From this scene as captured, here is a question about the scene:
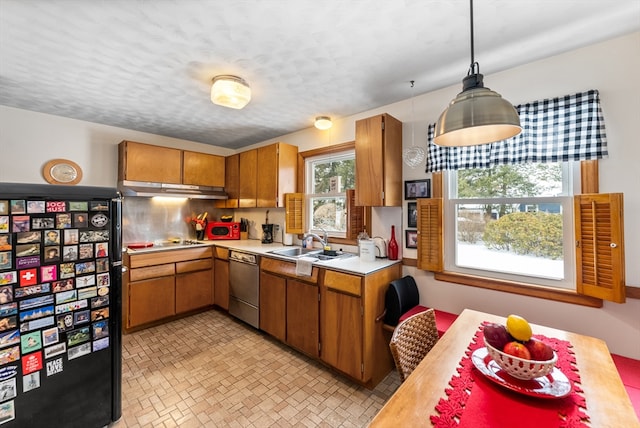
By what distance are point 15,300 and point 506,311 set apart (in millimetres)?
2992

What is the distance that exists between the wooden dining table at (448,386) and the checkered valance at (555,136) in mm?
1149

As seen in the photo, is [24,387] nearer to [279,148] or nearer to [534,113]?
[279,148]

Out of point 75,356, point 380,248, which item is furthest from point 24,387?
point 380,248

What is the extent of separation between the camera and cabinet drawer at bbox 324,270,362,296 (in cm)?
206

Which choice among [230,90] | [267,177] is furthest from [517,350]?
[267,177]

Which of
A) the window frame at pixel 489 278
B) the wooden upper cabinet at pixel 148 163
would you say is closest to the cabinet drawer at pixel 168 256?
the wooden upper cabinet at pixel 148 163

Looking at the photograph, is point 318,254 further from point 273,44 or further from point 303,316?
point 273,44

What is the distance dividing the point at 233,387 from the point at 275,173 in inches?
89.4

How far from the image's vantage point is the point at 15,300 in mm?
1307

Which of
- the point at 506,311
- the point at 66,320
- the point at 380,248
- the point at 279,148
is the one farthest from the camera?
the point at 279,148

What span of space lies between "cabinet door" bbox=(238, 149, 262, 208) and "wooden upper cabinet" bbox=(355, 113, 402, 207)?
1.68 meters

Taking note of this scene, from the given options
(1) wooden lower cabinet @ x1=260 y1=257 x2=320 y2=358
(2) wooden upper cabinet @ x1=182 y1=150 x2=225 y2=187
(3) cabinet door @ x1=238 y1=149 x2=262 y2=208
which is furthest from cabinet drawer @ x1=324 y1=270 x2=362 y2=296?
(2) wooden upper cabinet @ x1=182 y1=150 x2=225 y2=187

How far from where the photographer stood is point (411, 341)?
4.60ft

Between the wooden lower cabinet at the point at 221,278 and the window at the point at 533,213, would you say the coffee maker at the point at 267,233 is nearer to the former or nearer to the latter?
the wooden lower cabinet at the point at 221,278
